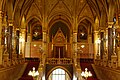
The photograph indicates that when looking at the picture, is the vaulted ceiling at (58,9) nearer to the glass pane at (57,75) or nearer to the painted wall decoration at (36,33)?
the painted wall decoration at (36,33)

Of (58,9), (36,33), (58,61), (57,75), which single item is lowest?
(57,75)

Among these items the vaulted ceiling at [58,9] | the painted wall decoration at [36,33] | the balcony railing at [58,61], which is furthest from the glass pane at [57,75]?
the vaulted ceiling at [58,9]

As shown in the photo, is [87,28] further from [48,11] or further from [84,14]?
[48,11]

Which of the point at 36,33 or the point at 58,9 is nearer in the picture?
the point at 58,9

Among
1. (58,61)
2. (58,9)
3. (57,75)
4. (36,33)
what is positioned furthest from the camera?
(36,33)

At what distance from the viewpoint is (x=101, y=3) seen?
2761cm

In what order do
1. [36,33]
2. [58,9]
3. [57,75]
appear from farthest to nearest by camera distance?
[36,33] → [57,75] → [58,9]

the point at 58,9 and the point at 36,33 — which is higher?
the point at 58,9

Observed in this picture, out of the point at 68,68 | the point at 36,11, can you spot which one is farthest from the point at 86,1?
the point at 68,68

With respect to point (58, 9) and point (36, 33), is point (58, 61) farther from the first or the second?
point (36, 33)

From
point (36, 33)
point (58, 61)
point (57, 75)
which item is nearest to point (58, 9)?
point (36, 33)

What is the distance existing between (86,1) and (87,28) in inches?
317

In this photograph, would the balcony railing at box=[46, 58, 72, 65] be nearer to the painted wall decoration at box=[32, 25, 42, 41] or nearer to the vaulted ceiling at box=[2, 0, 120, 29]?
the vaulted ceiling at box=[2, 0, 120, 29]

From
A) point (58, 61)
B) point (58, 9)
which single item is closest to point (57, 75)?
point (58, 61)
